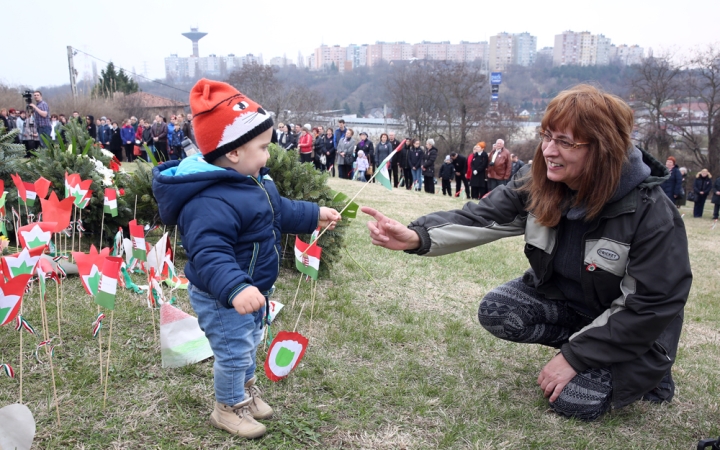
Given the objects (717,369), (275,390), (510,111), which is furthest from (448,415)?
(510,111)

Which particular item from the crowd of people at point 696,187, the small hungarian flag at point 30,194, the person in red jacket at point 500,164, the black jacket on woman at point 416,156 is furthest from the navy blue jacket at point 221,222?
the crowd of people at point 696,187

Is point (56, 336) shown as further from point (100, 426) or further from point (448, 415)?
point (448, 415)

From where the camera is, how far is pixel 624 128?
2.59m

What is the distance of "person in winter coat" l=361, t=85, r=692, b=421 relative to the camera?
2.53 meters

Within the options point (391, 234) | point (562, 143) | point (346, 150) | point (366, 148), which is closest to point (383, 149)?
point (366, 148)

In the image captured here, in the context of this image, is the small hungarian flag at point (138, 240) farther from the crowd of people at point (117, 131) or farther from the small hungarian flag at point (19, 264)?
the crowd of people at point (117, 131)

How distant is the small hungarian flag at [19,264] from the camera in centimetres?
245

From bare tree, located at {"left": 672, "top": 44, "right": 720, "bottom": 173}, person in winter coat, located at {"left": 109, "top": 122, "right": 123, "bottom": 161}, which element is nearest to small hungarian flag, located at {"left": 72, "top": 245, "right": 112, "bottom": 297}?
person in winter coat, located at {"left": 109, "top": 122, "right": 123, "bottom": 161}

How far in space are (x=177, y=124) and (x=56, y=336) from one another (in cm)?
1501

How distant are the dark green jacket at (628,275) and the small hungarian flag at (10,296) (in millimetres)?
1738

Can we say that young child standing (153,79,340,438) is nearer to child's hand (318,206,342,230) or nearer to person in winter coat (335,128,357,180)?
child's hand (318,206,342,230)

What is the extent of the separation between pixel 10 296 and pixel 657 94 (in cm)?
3706

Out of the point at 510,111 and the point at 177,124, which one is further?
the point at 510,111

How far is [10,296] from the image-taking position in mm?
2189
